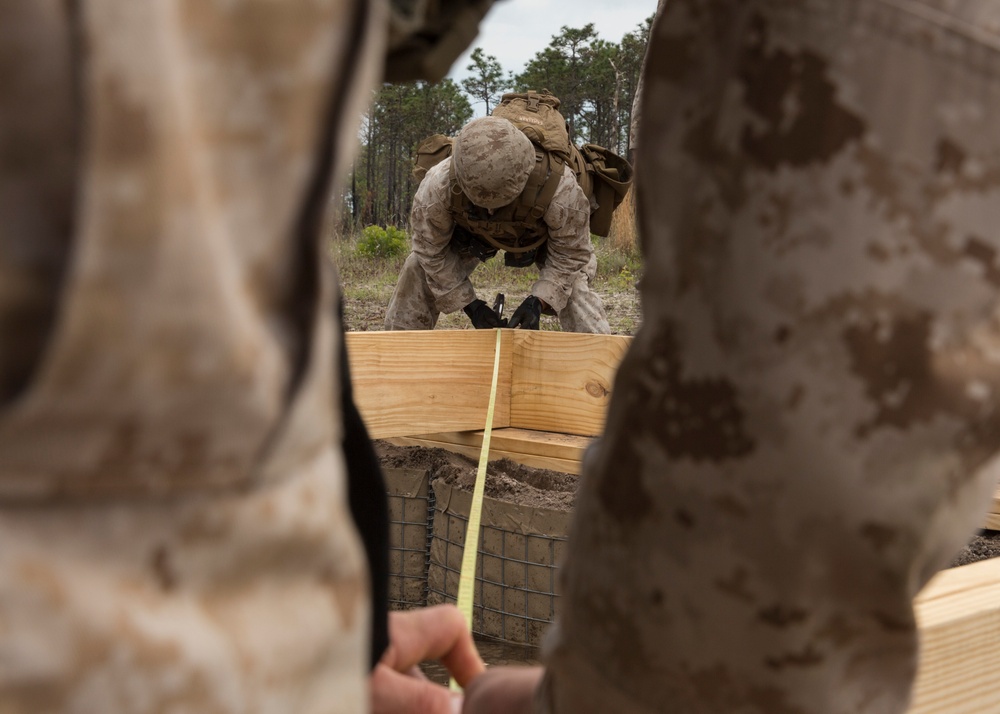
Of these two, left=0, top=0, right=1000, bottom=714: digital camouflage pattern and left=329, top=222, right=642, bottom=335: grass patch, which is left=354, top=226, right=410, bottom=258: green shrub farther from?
left=0, top=0, right=1000, bottom=714: digital camouflage pattern

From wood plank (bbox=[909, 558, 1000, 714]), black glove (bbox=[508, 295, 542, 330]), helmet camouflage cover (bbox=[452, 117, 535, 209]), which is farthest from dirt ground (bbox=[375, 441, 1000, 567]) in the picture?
wood plank (bbox=[909, 558, 1000, 714])

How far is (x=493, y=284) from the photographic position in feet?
39.1

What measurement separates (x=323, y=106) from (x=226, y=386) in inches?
5.0

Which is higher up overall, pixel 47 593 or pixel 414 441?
pixel 47 593

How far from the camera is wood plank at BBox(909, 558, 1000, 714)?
3.73 feet

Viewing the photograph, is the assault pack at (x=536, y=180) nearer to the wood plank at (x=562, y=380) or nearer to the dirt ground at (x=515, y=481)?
the wood plank at (x=562, y=380)

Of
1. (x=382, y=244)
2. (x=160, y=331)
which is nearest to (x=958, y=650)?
(x=160, y=331)

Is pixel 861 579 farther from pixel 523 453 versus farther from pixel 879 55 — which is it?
pixel 523 453

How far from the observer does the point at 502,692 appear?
0.82 meters

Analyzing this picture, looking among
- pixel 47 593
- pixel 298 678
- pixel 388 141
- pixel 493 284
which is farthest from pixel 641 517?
pixel 388 141

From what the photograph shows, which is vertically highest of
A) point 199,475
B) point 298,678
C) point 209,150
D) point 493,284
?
point 209,150

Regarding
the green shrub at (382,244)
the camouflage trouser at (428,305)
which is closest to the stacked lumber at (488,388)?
the camouflage trouser at (428,305)

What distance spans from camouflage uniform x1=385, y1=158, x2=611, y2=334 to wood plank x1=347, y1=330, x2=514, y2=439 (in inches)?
94.2

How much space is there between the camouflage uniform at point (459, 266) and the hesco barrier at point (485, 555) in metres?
2.44
